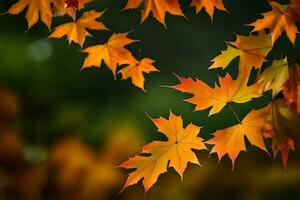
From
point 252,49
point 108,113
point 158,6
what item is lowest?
point 108,113

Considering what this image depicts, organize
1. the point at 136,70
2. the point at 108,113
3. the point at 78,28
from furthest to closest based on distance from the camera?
1. the point at 108,113
2. the point at 136,70
3. the point at 78,28

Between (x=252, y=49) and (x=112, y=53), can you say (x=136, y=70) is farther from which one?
(x=252, y=49)

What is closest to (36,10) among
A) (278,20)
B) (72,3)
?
(72,3)

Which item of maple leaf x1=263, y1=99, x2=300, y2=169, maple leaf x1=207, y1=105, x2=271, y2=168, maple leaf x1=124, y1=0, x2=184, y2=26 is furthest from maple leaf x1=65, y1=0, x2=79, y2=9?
maple leaf x1=263, y1=99, x2=300, y2=169

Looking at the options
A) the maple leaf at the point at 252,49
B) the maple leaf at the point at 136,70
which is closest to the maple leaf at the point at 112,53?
the maple leaf at the point at 136,70

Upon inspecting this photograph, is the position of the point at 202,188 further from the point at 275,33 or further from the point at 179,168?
the point at 275,33

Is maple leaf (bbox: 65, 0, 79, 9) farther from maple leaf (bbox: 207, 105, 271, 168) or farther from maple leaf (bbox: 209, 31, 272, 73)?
maple leaf (bbox: 207, 105, 271, 168)
